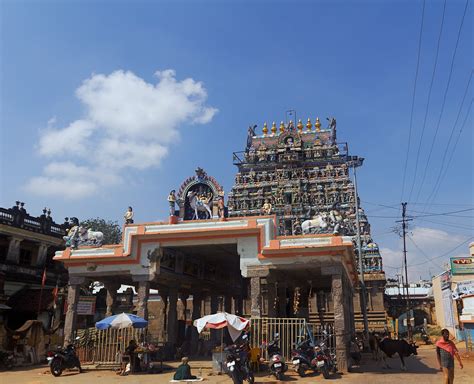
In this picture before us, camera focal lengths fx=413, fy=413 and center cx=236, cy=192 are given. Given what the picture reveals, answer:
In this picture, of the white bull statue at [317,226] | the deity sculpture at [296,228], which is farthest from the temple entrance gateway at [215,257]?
the deity sculpture at [296,228]

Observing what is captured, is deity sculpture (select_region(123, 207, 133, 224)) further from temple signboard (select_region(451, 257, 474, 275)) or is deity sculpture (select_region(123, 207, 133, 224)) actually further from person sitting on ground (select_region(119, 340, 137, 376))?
temple signboard (select_region(451, 257, 474, 275))

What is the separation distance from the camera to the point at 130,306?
35.3 metres

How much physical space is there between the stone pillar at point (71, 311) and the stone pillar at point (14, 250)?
11960mm

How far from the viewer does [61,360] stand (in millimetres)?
15891

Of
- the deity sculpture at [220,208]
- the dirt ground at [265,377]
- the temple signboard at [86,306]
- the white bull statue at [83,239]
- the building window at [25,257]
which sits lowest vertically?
the dirt ground at [265,377]

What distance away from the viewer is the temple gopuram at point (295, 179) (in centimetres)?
4638

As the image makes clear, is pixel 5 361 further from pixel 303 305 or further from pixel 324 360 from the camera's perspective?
pixel 303 305

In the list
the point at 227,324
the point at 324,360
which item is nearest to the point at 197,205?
the point at 227,324

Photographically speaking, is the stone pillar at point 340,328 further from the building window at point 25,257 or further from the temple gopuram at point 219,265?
the building window at point 25,257

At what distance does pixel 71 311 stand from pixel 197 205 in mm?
7813

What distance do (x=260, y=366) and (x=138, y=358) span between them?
482 centimetres

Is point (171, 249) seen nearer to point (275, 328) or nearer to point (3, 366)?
point (275, 328)

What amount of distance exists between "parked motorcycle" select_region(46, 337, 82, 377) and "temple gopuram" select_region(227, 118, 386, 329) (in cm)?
2923

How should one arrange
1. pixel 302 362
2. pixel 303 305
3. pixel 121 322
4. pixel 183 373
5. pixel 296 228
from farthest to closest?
pixel 296 228, pixel 303 305, pixel 121 322, pixel 302 362, pixel 183 373
